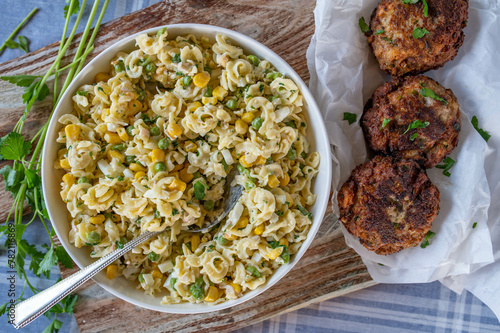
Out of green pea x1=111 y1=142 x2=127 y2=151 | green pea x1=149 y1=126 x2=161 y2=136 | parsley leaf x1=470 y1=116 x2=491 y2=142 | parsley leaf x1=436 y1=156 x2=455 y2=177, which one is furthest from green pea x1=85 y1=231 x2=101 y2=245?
parsley leaf x1=470 y1=116 x2=491 y2=142

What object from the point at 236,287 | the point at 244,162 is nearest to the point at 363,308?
the point at 236,287

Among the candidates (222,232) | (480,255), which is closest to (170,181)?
(222,232)

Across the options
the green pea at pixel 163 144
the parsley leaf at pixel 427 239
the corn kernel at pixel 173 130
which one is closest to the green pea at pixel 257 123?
the corn kernel at pixel 173 130

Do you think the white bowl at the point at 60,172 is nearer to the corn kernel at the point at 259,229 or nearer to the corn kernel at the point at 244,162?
the corn kernel at the point at 259,229

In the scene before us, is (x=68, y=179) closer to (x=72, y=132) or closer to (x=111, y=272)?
(x=72, y=132)

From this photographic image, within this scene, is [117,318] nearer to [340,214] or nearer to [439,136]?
[340,214]

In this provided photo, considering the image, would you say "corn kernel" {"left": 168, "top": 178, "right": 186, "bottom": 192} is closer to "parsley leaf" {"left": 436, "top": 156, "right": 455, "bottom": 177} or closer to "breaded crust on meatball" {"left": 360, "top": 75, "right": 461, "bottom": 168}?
"breaded crust on meatball" {"left": 360, "top": 75, "right": 461, "bottom": 168}
